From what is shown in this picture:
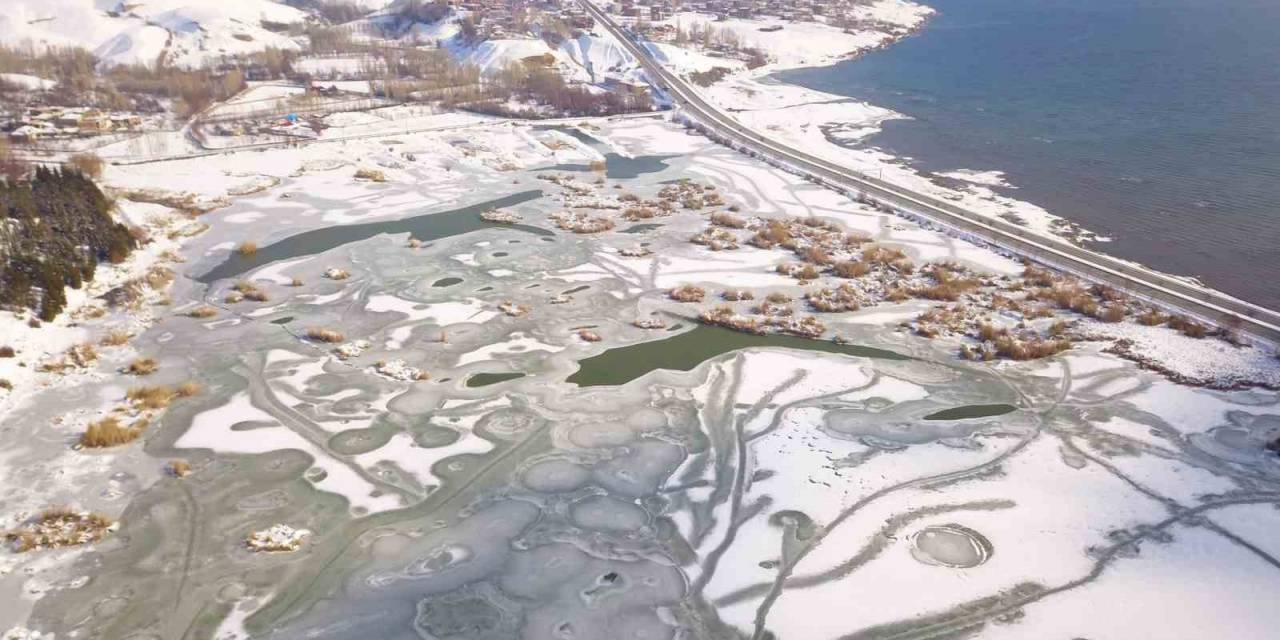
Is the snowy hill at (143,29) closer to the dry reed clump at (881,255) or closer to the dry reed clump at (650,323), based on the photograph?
the dry reed clump at (650,323)

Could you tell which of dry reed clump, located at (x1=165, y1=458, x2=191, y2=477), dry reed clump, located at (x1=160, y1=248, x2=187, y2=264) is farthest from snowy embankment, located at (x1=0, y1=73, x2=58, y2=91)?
dry reed clump, located at (x1=165, y1=458, x2=191, y2=477)

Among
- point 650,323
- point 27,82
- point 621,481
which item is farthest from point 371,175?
point 27,82

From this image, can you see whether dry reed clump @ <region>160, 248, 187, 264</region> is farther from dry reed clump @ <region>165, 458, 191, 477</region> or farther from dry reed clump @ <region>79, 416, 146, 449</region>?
dry reed clump @ <region>165, 458, 191, 477</region>

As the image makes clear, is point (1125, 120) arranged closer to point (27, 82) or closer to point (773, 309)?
point (773, 309)

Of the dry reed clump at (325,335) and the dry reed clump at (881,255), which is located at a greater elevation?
the dry reed clump at (881,255)

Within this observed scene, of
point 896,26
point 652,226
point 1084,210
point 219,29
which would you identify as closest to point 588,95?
point 652,226

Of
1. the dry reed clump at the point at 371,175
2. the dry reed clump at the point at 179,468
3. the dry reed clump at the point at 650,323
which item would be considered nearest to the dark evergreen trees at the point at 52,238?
the dry reed clump at the point at 179,468
